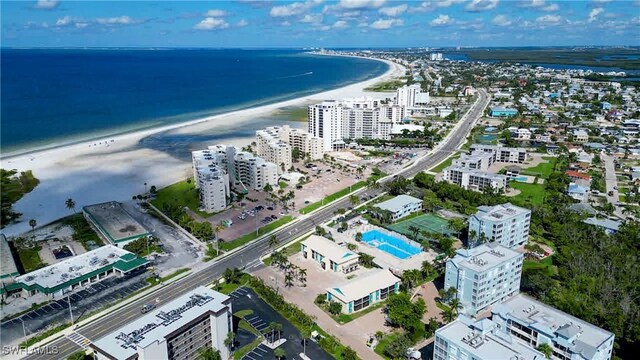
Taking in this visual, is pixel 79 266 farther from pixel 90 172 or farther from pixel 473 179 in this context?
pixel 473 179

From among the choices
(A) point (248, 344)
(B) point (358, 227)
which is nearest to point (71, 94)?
(B) point (358, 227)

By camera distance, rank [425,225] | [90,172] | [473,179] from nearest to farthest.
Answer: [425,225] → [473,179] → [90,172]

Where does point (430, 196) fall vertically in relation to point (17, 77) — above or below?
below

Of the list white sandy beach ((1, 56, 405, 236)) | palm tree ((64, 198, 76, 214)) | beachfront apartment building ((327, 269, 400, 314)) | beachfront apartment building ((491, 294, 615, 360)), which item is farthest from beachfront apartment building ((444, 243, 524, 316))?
white sandy beach ((1, 56, 405, 236))

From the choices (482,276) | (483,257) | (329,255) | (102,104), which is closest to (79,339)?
(329,255)

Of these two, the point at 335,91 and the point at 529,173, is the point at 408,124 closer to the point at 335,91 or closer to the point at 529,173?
the point at 529,173

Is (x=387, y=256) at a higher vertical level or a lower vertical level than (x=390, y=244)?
lower

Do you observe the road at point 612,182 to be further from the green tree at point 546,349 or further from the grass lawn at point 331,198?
the green tree at point 546,349

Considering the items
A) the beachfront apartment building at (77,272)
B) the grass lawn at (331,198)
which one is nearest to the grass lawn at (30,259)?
the beachfront apartment building at (77,272)
